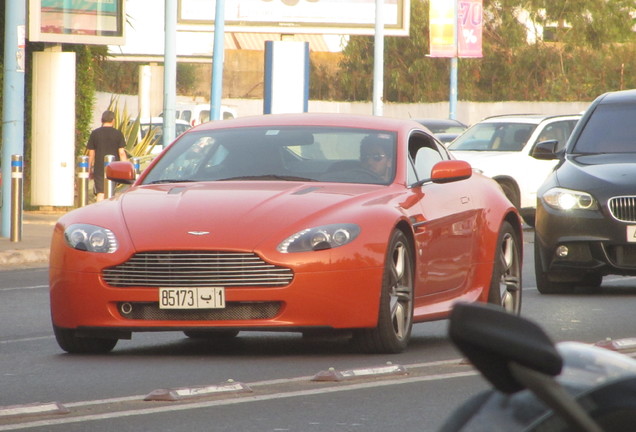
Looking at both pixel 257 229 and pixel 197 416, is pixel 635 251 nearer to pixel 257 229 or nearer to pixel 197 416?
pixel 257 229

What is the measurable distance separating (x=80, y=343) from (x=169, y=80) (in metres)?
17.9

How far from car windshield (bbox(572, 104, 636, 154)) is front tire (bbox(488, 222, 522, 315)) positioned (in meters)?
2.82

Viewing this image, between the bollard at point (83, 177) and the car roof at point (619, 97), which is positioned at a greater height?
the car roof at point (619, 97)

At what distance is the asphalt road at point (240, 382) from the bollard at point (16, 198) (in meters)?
7.91

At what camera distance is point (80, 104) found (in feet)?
89.4

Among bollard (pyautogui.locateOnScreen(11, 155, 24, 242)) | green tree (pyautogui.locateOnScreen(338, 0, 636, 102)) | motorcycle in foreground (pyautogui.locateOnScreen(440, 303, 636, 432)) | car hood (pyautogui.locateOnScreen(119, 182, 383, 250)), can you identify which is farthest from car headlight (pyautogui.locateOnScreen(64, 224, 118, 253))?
green tree (pyautogui.locateOnScreen(338, 0, 636, 102))

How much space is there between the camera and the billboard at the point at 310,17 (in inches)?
1531

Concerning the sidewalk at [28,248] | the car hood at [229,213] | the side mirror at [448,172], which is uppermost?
the side mirror at [448,172]

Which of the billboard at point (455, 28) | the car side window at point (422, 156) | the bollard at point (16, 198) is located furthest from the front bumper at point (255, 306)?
the billboard at point (455, 28)

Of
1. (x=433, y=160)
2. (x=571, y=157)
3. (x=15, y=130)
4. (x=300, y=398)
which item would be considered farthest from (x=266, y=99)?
(x=300, y=398)

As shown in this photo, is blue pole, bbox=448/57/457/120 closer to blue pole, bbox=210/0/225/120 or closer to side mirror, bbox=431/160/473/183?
blue pole, bbox=210/0/225/120

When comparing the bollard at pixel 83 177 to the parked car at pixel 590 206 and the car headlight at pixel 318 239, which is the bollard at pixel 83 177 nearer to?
the parked car at pixel 590 206

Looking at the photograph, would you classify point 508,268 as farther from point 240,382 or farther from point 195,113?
point 195,113

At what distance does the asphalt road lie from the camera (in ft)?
21.9
